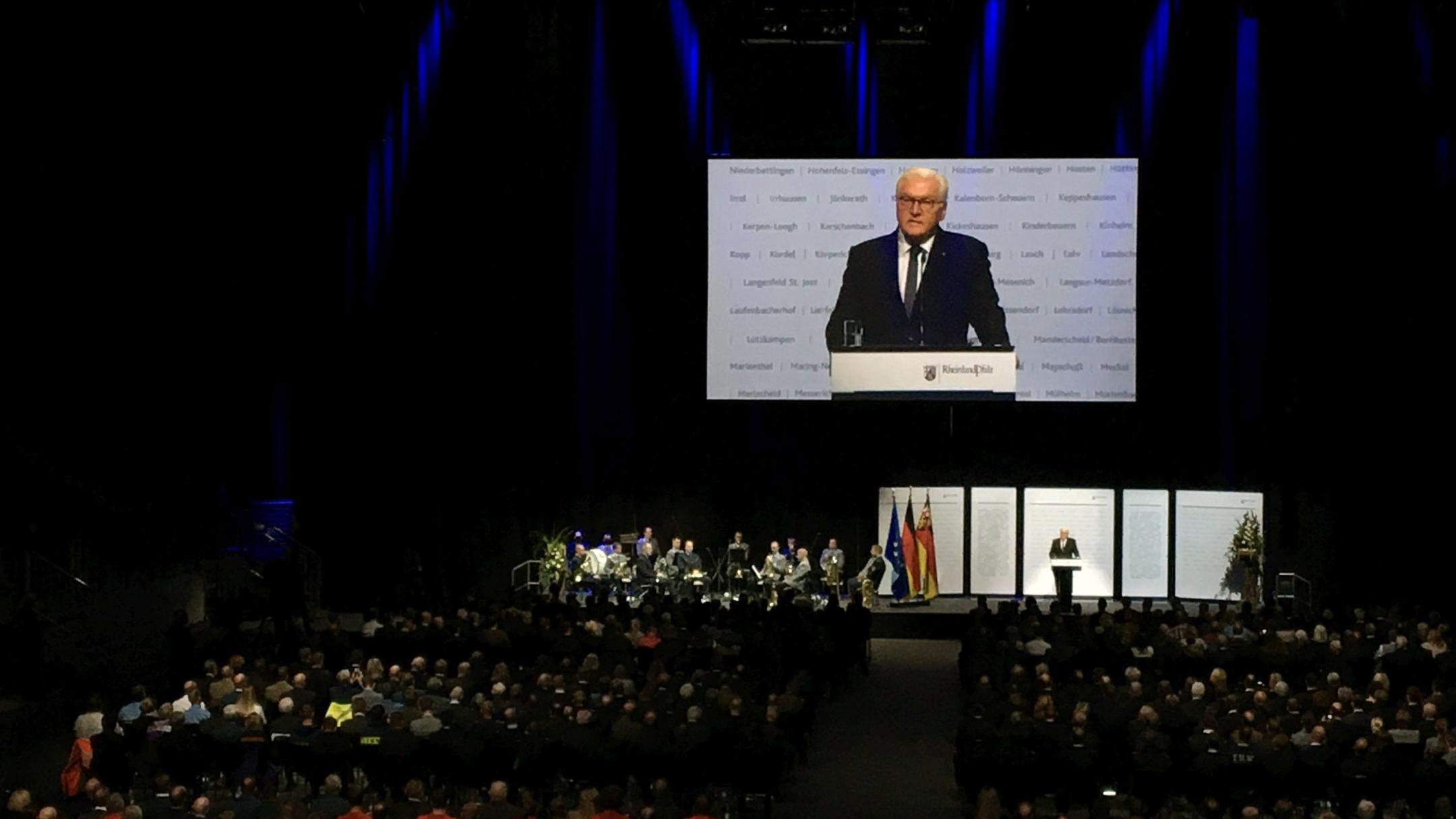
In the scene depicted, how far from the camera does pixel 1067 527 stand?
26.8 m

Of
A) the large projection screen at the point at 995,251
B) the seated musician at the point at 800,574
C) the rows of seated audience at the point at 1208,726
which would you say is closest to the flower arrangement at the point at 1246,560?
the large projection screen at the point at 995,251

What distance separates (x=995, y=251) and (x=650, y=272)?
534 cm

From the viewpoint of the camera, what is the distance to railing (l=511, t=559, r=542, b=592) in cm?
2598

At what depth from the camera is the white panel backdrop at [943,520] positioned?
26.9 meters

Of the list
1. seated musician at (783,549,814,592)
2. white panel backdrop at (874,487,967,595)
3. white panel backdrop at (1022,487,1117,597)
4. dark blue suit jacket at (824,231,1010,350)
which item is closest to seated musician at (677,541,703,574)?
seated musician at (783,549,814,592)

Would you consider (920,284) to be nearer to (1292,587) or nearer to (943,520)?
(943,520)

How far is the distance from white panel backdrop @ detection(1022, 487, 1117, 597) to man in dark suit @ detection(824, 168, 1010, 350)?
9.58ft

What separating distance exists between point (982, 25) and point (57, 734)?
1652cm

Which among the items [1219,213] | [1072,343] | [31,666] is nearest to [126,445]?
[31,666]

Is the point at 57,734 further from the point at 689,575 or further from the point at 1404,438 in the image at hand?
the point at 1404,438

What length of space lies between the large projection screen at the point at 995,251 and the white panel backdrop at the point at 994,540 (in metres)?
2.02

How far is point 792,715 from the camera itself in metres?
16.2

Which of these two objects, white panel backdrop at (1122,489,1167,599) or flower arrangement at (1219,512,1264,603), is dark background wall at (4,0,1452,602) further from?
flower arrangement at (1219,512,1264,603)

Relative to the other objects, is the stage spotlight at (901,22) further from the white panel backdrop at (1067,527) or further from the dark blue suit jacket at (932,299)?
the white panel backdrop at (1067,527)
